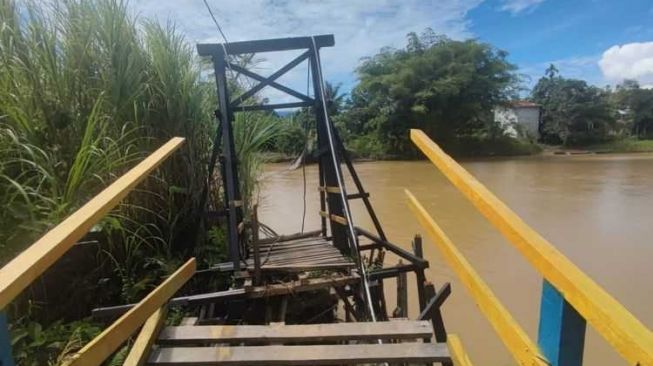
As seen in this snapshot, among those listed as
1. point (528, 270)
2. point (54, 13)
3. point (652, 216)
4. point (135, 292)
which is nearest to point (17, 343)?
point (135, 292)

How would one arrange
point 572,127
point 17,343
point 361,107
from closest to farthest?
point 17,343 → point 361,107 → point 572,127

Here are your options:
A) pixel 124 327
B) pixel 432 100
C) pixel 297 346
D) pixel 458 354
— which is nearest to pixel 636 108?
pixel 432 100

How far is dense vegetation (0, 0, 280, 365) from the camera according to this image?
1.86m

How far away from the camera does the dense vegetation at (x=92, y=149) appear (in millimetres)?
1857

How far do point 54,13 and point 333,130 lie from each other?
1.96m

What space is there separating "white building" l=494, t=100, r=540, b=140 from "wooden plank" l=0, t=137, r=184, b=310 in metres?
26.2

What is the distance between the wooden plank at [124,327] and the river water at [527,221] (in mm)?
2691

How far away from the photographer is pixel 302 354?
160cm

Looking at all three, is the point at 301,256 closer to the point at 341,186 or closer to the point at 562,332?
the point at 341,186

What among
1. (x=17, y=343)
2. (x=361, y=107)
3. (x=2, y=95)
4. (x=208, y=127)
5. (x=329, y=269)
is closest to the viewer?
(x=17, y=343)

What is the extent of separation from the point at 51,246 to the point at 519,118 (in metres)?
34.5

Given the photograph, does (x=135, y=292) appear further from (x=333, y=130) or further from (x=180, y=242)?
(x=333, y=130)

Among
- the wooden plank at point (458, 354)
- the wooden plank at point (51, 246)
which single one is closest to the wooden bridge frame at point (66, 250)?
the wooden plank at point (51, 246)

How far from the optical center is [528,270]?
5.80m
